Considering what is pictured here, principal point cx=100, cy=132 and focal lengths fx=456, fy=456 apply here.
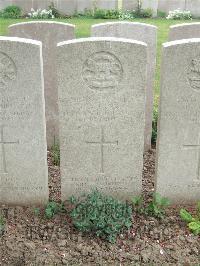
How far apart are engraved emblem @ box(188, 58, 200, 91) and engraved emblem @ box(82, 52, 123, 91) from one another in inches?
27.1

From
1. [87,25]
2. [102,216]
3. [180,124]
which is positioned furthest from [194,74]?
[87,25]

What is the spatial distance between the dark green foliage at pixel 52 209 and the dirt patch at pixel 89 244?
64 mm

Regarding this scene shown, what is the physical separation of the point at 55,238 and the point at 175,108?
1785 millimetres

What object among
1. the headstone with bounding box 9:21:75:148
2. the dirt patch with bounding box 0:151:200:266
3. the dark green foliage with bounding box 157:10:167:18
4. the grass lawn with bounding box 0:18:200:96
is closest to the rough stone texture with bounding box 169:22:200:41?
the headstone with bounding box 9:21:75:148

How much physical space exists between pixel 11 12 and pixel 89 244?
47.5ft

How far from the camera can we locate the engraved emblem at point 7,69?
4.43 meters

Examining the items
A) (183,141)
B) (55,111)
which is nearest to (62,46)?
(183,141)

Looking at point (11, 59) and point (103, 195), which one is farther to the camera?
point (103, 195)

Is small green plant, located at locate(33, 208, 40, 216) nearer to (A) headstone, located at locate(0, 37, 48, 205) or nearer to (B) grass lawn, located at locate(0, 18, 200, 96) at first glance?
(A) headstone, located at locate(0, 37, 48, 205)

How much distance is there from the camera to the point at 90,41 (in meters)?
4.31

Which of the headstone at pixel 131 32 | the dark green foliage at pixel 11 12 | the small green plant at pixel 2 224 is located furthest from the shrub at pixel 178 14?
the small green plant at pixel 2 224

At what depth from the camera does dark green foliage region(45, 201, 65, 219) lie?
4.82m

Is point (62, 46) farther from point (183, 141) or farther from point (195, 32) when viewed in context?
point (195, 32)

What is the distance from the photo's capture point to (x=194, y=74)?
450 cm
